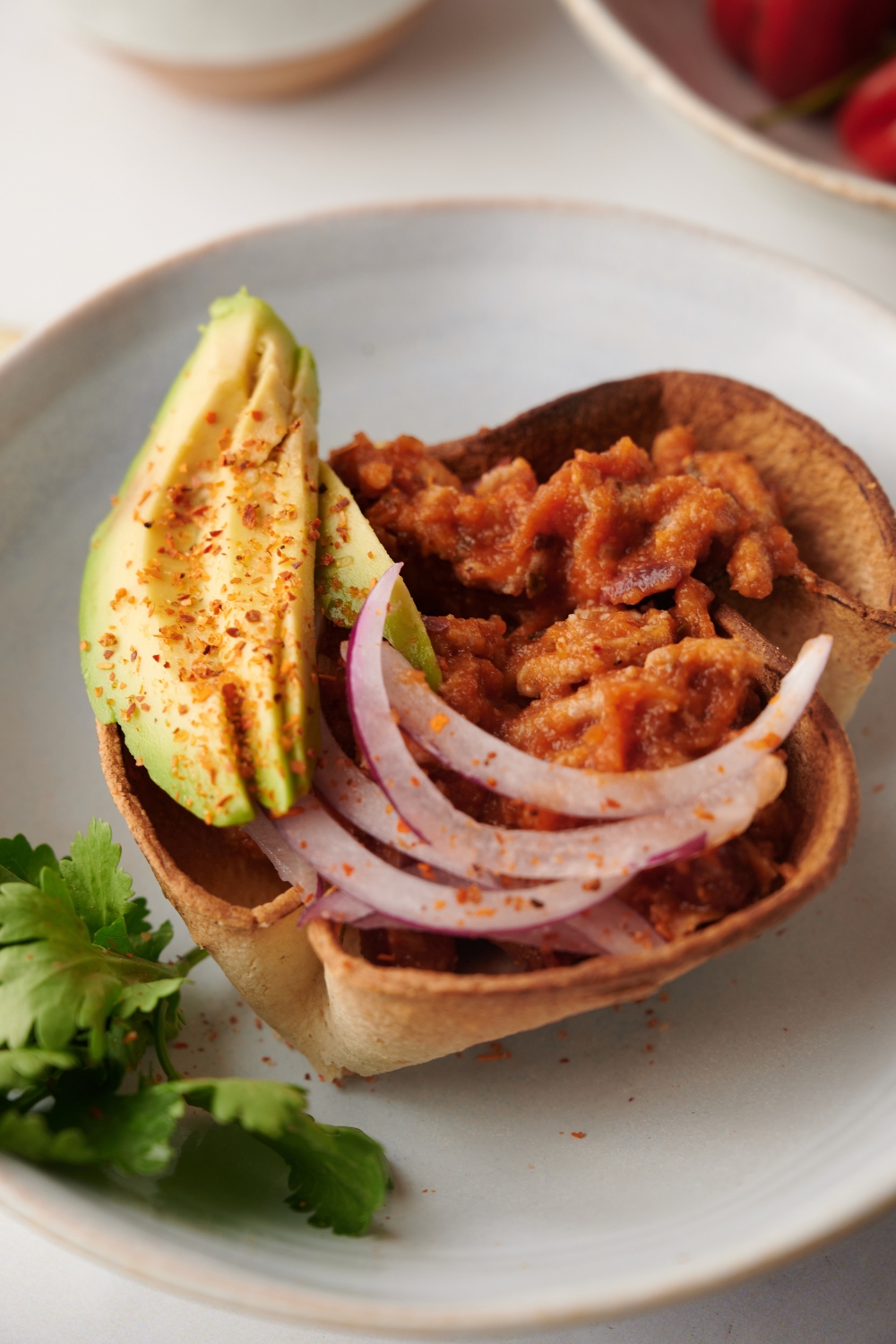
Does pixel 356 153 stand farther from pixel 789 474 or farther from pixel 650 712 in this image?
pixel 650 712

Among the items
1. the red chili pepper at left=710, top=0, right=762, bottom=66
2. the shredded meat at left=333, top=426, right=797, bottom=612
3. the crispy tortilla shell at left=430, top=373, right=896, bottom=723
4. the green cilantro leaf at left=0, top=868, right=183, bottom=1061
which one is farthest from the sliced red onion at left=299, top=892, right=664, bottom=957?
the red chili pepper at left=710, top=0, right=762, bottom=66

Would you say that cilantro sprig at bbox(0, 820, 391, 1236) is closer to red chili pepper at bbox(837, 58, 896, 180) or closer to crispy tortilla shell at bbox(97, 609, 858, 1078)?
crispy tortilla shell at bbox(97, 609, 858, 1078)

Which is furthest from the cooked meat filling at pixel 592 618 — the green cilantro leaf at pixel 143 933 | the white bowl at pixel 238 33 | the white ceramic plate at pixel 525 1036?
the white bowl at pixel 238 33

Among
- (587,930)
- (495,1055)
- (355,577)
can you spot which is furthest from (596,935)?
(355,577)

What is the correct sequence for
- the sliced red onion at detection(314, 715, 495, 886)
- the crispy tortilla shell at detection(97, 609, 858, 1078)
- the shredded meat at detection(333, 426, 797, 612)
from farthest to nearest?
1. the shredded meat at detection(333, 426, 797, 612)
2. the sliced red onion at detection(314, 715, 495, 886)
3. the crispy tortilla shell at detection(97, 609, 858, 1078)

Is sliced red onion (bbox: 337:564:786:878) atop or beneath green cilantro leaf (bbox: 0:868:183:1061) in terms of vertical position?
beneath

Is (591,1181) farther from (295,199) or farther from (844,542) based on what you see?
(295,199)

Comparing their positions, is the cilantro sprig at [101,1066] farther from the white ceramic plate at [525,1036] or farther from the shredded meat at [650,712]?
the shredded meat at [650,712]
